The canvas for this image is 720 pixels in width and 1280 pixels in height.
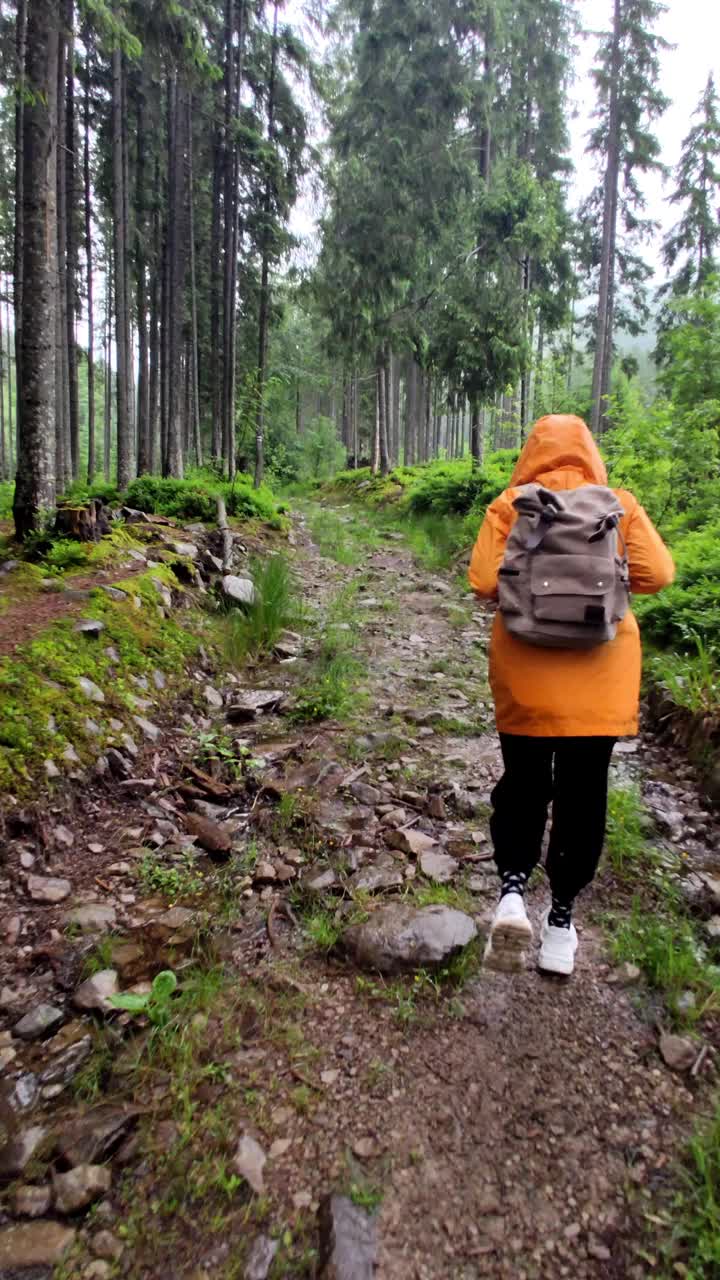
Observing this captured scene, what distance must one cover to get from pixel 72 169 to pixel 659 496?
13.6 metres

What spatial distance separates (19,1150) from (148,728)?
261cm

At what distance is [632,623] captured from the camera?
226cm

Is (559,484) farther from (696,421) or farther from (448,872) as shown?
(696,421)

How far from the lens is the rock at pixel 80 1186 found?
1694mm

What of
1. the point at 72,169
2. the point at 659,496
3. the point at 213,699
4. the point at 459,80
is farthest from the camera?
the point at 459,80

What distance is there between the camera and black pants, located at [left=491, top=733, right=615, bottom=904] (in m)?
2.28

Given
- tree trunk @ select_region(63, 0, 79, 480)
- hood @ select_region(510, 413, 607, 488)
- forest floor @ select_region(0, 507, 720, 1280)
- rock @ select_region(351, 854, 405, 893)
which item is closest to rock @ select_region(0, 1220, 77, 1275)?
forest floor @ select_region(0, 507, 720, 1280)

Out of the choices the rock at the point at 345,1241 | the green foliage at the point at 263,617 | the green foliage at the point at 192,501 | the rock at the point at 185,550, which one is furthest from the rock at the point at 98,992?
the green foliage at the point at 192,501

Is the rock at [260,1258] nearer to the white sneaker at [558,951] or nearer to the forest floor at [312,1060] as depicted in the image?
the forest floor at [312,1060]

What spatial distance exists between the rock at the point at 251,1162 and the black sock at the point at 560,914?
1273 millimetres

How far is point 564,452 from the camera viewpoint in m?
2.41

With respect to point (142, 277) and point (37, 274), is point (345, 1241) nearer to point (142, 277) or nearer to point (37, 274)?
point (37, 274)

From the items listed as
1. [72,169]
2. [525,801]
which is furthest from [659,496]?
[72,169]

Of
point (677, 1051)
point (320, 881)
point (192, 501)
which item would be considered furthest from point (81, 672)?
point (192, 501)
